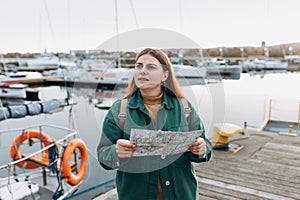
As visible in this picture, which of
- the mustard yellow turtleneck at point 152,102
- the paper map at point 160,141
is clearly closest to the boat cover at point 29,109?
the mustard yellow turtleneck at point 152,102

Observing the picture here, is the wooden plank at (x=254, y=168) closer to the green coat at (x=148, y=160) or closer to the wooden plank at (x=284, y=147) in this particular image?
the wooden plank at (x=284, y=147)

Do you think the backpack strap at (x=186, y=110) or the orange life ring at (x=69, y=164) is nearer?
the backpack strap at (x=186, y=110)

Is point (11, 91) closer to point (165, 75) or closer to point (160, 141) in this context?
point (165, 75)

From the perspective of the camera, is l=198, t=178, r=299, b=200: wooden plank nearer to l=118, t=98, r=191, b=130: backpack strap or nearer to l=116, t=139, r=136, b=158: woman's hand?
l=118, t=98, r=191, b=130: backpack strap

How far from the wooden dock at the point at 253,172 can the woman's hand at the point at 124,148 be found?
230 centimetres

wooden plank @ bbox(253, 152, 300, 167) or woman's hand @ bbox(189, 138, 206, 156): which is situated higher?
woman's hand @ bbox(189, 138, 206, 156)

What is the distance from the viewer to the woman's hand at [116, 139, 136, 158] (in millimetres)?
1176

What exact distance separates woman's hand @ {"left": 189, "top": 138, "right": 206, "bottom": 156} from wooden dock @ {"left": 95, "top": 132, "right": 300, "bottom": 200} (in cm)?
215

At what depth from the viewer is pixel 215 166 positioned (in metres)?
4.30

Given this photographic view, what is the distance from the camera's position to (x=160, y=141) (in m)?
1.17

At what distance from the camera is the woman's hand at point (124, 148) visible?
1176mm

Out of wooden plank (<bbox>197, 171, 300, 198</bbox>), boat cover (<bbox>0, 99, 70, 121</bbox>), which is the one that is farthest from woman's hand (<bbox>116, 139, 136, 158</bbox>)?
boat cover (<bbox>0, 99, 70, 121</bbox>)

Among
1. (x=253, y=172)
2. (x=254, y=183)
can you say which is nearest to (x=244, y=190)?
(x=254, y=183)

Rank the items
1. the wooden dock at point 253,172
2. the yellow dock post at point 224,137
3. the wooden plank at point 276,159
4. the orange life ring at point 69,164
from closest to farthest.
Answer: the wooden dock at point 253,172 < the wooden plank at point 276,159 < the orange life ring at point 69,164 < the yellow dock post at point 224,137
